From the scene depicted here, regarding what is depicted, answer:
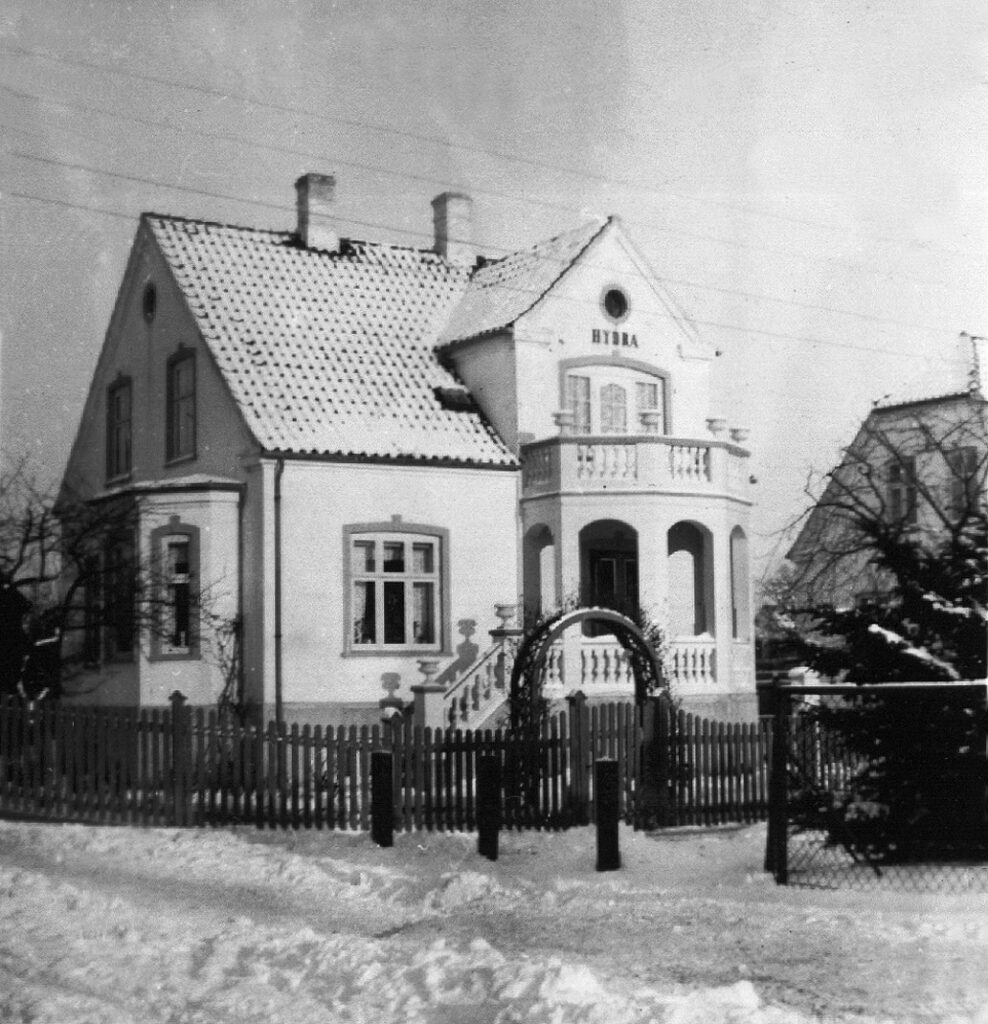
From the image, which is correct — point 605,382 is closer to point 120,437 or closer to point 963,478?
point 120,437

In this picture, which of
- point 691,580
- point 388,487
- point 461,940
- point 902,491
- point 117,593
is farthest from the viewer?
point 691,580

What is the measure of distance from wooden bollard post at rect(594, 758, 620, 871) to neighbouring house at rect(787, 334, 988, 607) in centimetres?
198

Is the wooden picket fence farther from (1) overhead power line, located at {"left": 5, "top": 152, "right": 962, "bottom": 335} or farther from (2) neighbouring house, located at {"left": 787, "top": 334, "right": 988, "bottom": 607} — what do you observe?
(1) overhead power line, located at {"left": 5, "top": 152, "right": 962, "bottom": 335}

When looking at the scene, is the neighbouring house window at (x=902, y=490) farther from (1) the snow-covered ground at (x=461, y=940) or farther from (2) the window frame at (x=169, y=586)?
(2) the window frame at (x=169, y=586)

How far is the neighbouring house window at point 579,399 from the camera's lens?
1587 centimetres

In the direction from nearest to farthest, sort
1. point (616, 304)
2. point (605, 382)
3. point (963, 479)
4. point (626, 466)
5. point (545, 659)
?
point (963, 479), point (545, 659), point (616, 304), point (626, 466), point (605, 382)

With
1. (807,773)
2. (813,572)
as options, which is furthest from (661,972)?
(813,572)

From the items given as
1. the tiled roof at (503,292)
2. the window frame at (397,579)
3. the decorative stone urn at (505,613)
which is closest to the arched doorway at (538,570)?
the decorative stone urn at (505,613)

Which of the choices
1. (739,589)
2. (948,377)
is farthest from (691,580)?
(948,377)

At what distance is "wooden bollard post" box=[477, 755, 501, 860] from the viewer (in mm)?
10922

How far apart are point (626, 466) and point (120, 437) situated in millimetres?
5307

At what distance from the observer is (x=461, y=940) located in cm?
817

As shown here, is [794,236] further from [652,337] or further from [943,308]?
[652,337]

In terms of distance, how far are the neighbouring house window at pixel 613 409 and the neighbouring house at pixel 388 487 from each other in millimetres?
674
